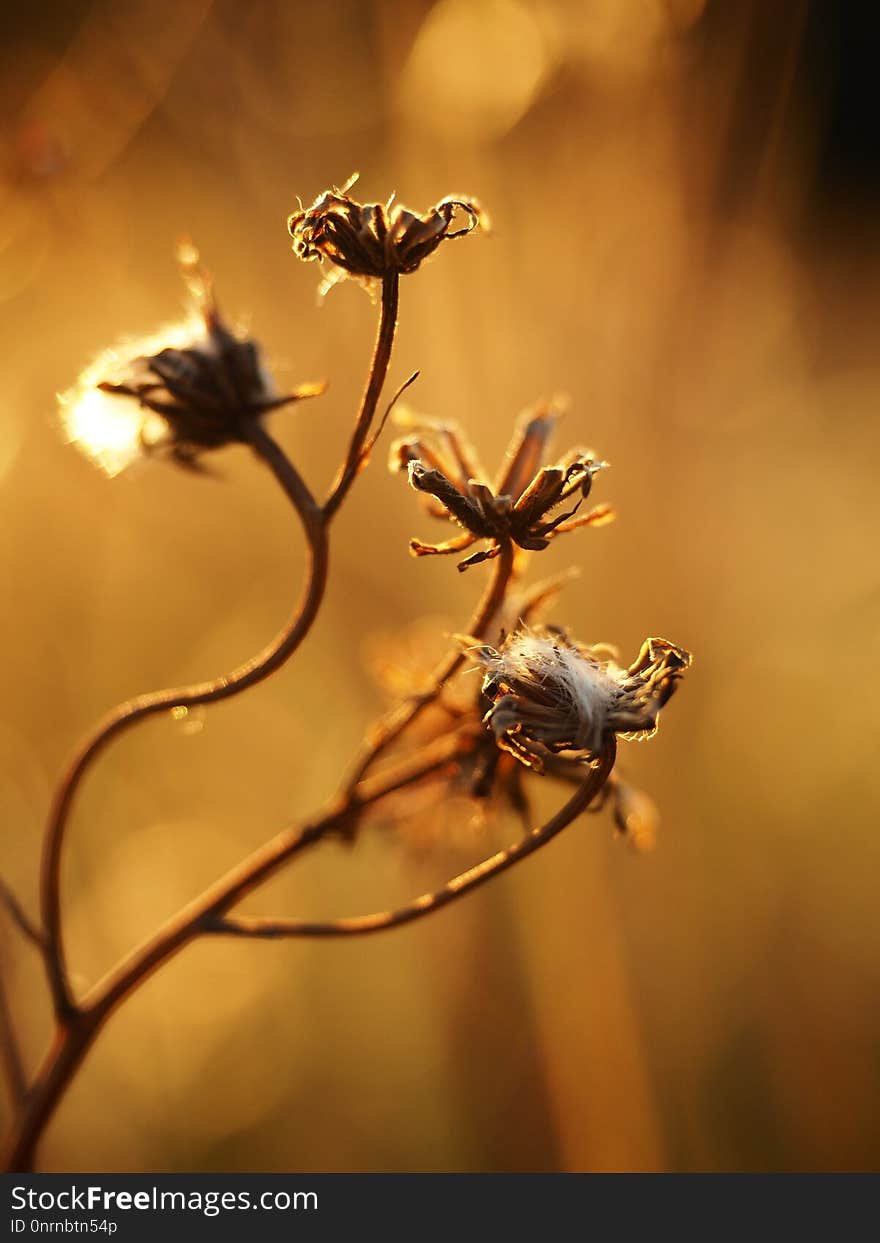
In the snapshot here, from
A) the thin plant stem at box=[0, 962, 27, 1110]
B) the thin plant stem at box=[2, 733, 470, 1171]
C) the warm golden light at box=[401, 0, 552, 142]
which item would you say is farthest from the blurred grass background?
the thin plant stem at box=[2, 733, 470, 1171]

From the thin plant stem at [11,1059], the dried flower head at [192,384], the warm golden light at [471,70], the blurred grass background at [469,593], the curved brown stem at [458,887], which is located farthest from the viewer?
the warm golden light at [471,70]

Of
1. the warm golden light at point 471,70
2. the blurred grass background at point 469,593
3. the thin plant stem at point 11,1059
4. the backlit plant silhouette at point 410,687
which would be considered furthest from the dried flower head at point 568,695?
the warm golden light at point 471,70

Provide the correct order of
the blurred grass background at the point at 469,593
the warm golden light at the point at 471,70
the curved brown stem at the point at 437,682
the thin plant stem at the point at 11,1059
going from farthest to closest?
1. the warm golden light at the point at 471,70
2. the blurred grass background at the point at 469,593
3. the thin plant stem at the point at 11,1059
4. the curved brown stem at the point at 437,682

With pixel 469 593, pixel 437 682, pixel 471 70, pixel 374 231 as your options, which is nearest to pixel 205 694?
pixel 437 682

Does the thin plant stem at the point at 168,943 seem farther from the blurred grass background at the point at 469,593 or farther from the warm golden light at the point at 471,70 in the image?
Answer: the warm golden light at the point at 471,70

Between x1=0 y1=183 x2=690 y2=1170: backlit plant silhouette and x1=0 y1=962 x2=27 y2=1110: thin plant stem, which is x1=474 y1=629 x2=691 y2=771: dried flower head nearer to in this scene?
x1=0 y1=183 x2=690 y2=1170: backlit plant silhouette

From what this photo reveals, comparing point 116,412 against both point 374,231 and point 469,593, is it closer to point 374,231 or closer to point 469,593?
point 374,231

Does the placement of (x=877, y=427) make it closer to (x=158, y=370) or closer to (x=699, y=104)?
(x=699, y=104)
